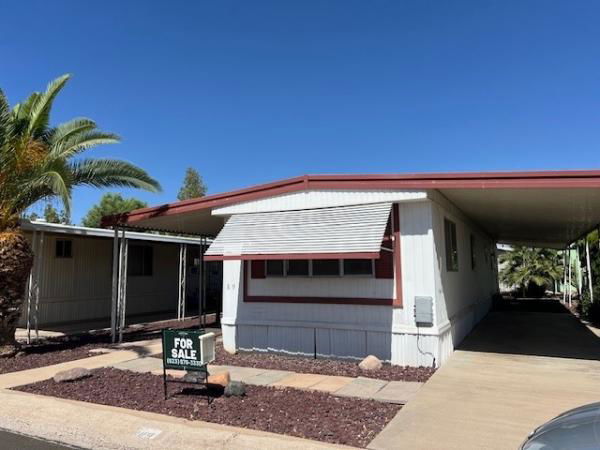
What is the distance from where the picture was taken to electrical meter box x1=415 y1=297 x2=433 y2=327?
776 centimetres

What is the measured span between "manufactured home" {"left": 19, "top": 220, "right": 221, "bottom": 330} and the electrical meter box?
885 cm

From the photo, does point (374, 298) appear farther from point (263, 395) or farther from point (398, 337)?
point (263, 395)

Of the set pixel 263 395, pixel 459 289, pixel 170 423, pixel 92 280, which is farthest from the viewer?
pixel 92 280

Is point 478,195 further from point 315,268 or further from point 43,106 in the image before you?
point 43,106

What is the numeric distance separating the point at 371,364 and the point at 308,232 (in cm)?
245

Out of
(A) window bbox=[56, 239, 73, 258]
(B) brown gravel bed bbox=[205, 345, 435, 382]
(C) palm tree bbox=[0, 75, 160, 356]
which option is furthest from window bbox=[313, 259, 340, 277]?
(A) window bbox=[56, 239, 73, 258]

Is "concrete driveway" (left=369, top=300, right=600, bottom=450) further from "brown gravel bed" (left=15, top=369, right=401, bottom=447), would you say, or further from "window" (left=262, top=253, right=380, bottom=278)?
"window" (left=262, top=253, right=380, bottom=278)

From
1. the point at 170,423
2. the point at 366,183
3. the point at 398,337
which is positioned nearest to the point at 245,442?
the point at 170,423

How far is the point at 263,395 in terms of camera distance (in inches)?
Answer: 253

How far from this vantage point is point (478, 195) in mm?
8578

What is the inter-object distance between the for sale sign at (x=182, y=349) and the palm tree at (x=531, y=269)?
825 inches

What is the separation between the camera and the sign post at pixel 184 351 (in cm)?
603

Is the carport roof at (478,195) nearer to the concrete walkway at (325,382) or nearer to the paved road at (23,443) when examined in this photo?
the concrete walkway at (325,382)

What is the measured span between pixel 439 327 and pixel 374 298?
117 cm
